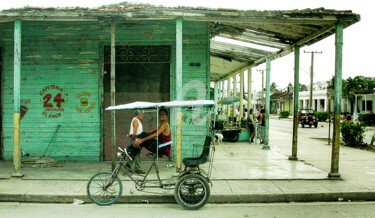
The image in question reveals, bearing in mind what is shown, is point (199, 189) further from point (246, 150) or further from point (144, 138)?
point (246, 150)

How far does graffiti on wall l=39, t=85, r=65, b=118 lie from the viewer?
10250mm

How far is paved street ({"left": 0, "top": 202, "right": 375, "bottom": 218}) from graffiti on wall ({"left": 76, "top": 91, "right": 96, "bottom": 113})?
4247 millimetres

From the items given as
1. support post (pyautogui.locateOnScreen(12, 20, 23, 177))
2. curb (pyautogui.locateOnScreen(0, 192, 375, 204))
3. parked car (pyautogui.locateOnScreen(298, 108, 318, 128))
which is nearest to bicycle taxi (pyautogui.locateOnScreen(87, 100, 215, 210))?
curb (pyautogui.locateOnScreen(0, 192, 375, 204))

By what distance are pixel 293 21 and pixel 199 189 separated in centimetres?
471

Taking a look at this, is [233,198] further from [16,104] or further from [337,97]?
[16,104]

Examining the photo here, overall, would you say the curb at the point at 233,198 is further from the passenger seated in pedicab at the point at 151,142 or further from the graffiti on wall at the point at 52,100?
the graffiti on wall at the point at 52,100

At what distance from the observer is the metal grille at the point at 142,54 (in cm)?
1022

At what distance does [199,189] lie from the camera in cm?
636

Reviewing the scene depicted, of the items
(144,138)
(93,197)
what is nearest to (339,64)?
(144,138)

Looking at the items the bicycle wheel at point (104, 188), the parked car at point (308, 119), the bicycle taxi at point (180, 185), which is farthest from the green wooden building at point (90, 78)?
the parked car at point (308, 119)

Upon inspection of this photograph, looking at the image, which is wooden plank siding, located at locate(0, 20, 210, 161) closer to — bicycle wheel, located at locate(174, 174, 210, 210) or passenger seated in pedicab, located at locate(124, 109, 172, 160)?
passenger seated in pedicab, located at locate(124, 109, 172, 160)

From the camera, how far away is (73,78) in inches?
402

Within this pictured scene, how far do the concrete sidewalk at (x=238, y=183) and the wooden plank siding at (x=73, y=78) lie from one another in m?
0.86

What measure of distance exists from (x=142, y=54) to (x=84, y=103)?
2.32m
